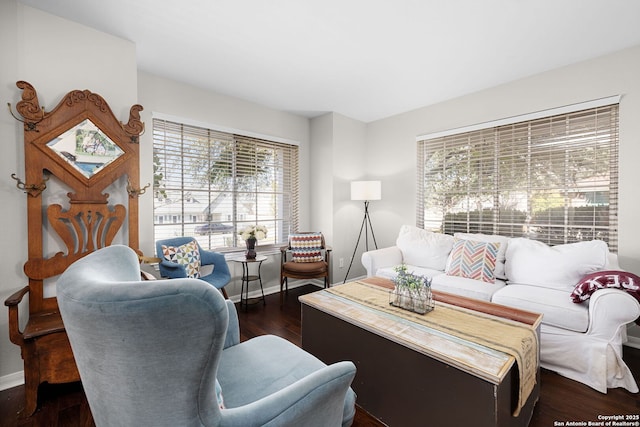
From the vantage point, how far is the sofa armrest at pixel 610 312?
70.4 inches

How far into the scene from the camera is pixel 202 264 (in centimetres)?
291

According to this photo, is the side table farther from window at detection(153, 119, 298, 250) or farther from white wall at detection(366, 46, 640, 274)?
white wall at detection(366, 46, 640, 274)

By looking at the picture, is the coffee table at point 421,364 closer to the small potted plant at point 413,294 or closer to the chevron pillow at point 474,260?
the small potted plant at point 413,294

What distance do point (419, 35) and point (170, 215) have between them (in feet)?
9.84

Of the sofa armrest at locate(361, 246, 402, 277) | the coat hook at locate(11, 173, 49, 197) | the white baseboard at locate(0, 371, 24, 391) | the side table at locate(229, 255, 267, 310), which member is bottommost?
the white baseboard at locate(0, 371, 24, 391)

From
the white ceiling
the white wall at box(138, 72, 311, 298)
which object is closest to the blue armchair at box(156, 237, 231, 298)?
the white wall at box(138, 72, 311, 298)

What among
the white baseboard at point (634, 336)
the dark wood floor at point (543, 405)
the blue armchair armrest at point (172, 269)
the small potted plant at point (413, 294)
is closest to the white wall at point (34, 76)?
the dark wood floor at point (543, 405)

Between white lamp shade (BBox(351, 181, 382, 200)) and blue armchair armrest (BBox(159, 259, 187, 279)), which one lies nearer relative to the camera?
blue armchair armrest (BBox(159, 259, 187, 279))

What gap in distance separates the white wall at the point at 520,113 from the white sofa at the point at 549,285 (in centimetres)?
51

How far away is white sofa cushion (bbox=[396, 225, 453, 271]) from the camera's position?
317 cm

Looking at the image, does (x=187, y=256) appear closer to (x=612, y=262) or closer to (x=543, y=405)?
(x=543, y=405)

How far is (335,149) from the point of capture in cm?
397

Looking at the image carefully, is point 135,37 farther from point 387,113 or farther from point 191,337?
point 387,113

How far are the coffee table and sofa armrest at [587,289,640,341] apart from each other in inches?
24.7
